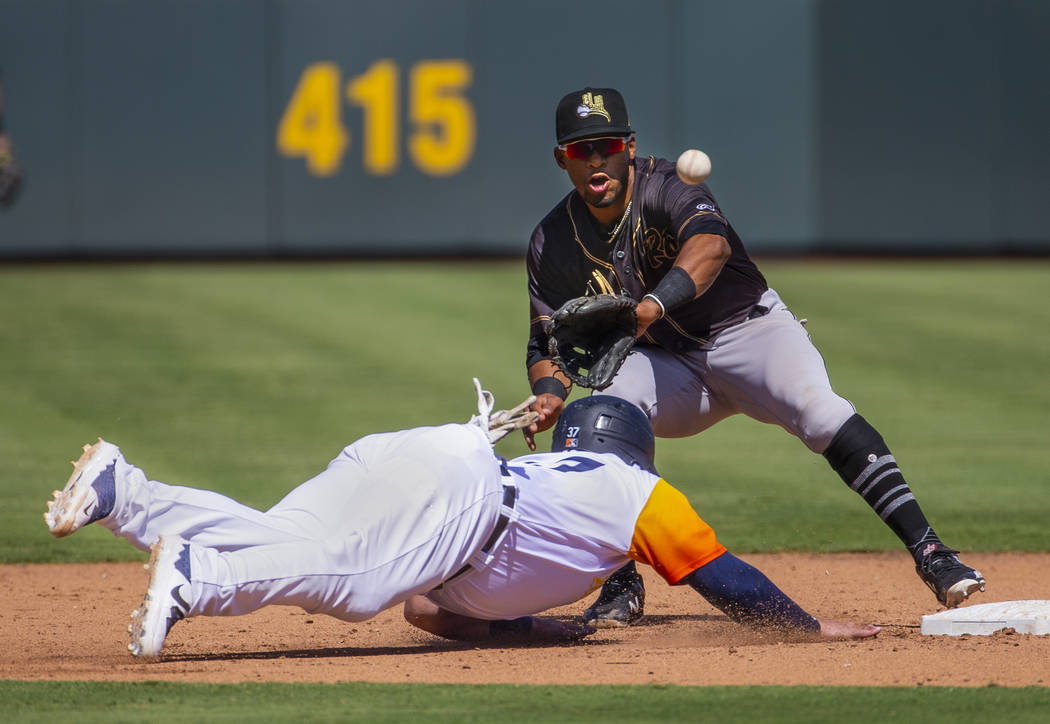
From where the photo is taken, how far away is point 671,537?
4.15 meters

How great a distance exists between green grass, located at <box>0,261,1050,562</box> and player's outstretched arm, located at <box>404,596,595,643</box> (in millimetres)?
1942

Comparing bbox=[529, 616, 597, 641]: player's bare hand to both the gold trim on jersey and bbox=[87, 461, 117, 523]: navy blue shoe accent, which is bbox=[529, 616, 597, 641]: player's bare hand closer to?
the gold trim on jersey

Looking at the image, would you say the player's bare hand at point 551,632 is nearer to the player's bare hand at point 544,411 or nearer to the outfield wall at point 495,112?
the player's bare hand at point 544,411

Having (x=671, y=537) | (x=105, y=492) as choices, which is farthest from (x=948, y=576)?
(x=105, y=492)

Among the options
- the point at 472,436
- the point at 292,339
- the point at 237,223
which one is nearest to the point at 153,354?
the point at 292,339

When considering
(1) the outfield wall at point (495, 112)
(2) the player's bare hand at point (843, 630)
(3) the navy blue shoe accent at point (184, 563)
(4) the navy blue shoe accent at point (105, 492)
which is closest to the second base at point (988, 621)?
(2) the player's bare hand at point (843, 630)

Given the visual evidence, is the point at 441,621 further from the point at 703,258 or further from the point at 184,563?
the point at 703,258

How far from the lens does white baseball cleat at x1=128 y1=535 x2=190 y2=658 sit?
3.64 m

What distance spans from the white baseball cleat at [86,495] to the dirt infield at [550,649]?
50 centimetres

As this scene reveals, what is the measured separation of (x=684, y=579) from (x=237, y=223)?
14.4 meters

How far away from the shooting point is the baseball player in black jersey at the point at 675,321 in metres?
4.90

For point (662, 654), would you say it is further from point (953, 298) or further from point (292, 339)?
point (953, 298)

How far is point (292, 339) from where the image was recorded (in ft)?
41.5

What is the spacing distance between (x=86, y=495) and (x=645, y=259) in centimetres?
225
